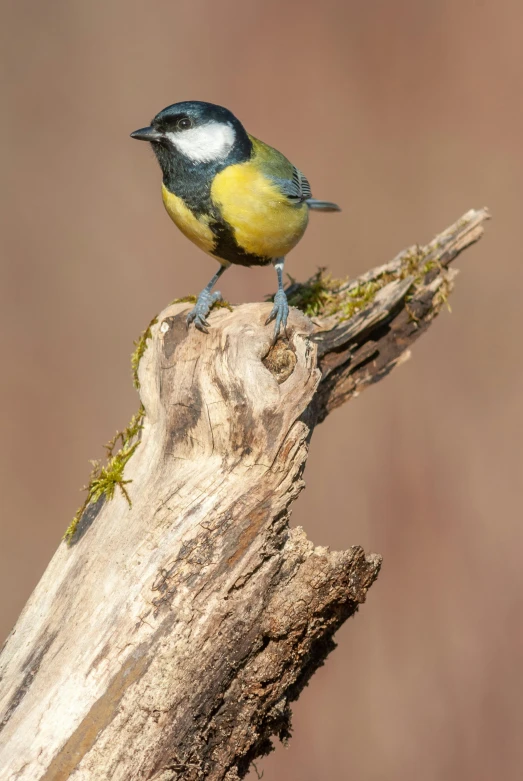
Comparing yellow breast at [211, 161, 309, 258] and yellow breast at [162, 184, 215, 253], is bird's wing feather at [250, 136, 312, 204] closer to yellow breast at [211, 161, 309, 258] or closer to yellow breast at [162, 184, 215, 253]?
yellow breast at [211, 161, 309, 258]

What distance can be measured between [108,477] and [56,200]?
3096mm

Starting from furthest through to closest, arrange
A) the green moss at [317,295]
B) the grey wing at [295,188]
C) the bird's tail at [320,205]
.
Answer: the bird's tail at [320,205]
the green moss at [317,295]
the grey wing at [295,188]

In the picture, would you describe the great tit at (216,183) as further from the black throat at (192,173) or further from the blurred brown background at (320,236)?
the blurred brown background at (320,236)

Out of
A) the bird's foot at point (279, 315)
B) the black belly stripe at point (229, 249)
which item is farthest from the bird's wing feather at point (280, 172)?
the bird's foot at point (279, 315)

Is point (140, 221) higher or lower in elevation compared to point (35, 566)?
higher

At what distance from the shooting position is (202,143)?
2.75 metres

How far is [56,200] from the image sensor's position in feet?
15.9

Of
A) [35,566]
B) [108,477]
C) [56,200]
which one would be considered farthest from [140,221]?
[108,477]

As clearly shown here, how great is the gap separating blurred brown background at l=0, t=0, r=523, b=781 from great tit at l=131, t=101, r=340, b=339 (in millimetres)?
1710

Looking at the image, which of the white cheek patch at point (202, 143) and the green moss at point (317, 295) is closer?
the white cheek patch at point (202, 143)

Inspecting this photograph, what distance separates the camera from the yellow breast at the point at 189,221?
2740 mm

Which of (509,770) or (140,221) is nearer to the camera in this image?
(509,770)

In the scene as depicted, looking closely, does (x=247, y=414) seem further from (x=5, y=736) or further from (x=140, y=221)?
(x=140, y=221)

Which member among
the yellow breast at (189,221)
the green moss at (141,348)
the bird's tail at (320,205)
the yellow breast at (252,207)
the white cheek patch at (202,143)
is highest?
the bird's tail at (320,205)
